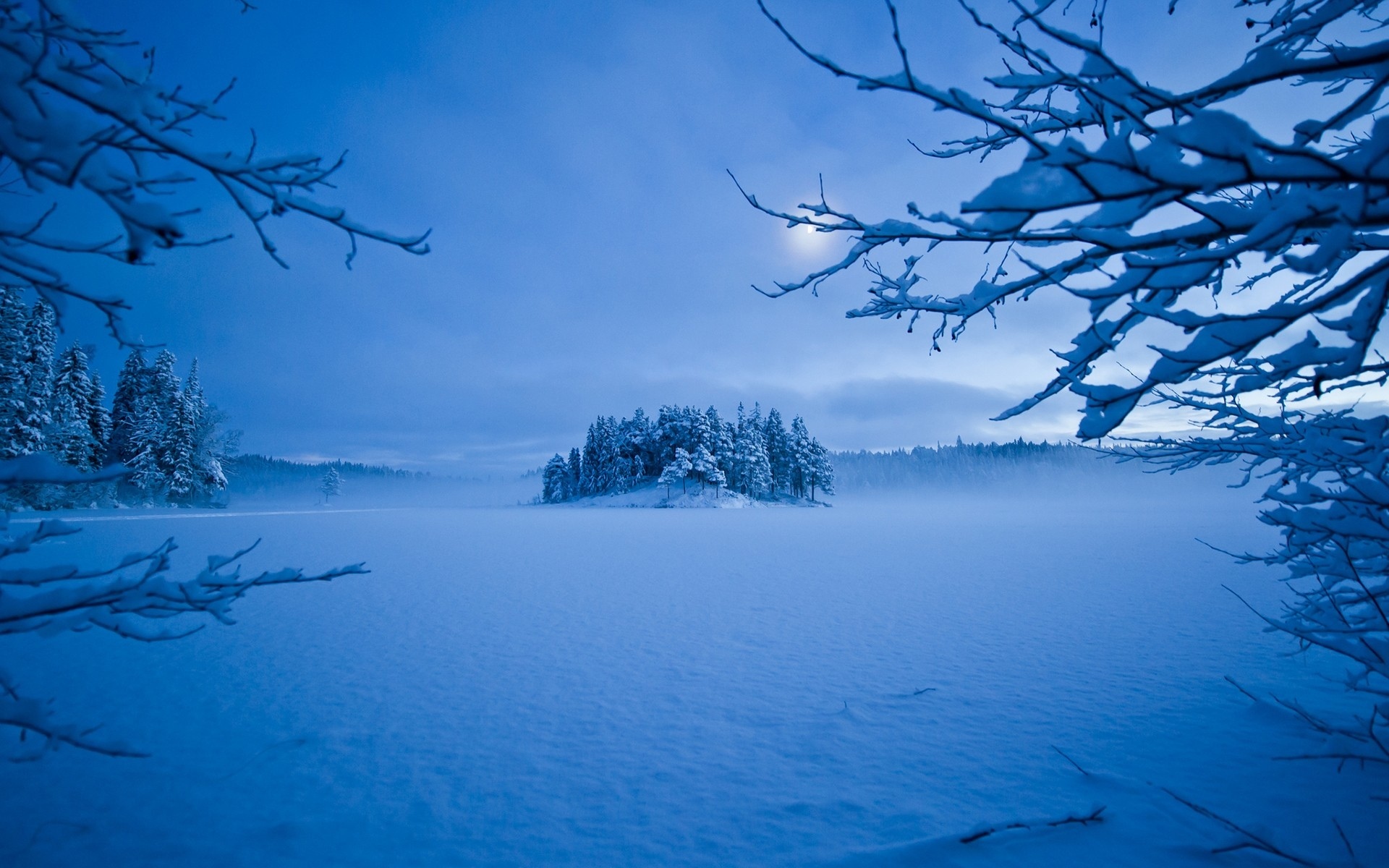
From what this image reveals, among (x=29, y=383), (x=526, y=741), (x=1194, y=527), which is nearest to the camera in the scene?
(x=526, y=741)

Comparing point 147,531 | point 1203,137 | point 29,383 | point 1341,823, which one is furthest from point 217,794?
point 29,383

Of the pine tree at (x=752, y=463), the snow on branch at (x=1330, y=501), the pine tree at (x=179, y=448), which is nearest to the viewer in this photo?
the snow on branch at (x=1330, y=501)

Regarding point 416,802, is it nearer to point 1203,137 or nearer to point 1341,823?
point 1203,137

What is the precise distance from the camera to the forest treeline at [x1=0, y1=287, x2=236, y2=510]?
2769 cm

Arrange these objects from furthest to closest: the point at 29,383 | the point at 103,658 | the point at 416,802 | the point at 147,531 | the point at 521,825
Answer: the point at 29,383, the point at 147,531, the point at 103,658, the point at 416,802, the point at 521,825

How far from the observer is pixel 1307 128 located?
1581mm

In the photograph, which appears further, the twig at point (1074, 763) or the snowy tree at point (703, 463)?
the snowy tree at point (703, 463)

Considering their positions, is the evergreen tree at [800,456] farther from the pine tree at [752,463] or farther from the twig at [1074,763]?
the twig at [1074,763]

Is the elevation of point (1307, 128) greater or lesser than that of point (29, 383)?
lesser

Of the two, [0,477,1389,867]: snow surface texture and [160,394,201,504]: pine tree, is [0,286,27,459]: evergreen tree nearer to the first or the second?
[160,394,201,504]: pine tree

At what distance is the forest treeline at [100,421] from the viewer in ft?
90.8

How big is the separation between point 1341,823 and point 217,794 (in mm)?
6861

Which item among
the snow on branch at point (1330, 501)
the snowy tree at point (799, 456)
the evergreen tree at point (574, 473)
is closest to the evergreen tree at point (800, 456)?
the snowy tree at point (799, 456)

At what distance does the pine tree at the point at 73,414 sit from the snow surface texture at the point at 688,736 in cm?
3517
